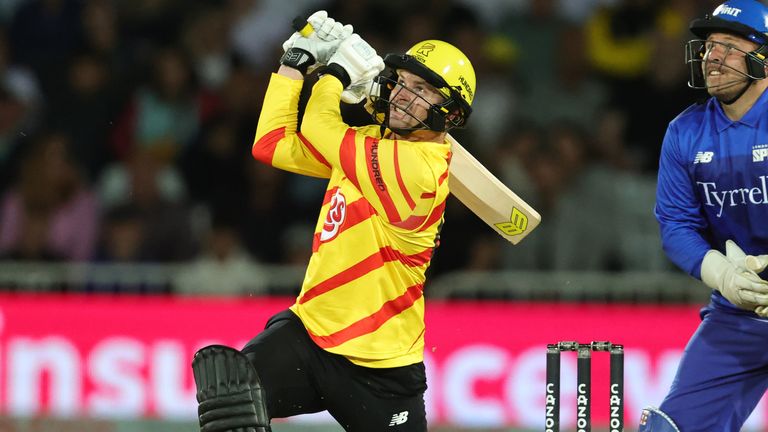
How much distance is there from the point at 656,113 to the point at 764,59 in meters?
5.07

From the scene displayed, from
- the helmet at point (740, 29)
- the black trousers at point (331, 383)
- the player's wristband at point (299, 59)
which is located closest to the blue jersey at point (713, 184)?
the helmet at point (740, 29)

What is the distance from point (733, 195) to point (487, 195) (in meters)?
1.00

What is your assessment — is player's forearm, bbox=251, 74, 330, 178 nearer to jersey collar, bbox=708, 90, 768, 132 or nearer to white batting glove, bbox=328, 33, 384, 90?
white batting glove, bbox=328, 33, 384, 90

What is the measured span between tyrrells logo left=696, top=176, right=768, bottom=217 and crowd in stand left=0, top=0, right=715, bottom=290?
4.36 m

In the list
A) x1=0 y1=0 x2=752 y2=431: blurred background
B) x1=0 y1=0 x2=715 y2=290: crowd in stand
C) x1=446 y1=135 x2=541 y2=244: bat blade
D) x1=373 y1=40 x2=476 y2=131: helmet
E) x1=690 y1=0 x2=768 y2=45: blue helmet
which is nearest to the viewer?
x1=373 y1=40 x2=476 y2=131: helmet

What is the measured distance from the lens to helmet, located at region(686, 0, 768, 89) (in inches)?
237

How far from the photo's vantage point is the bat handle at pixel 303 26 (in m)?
6.08

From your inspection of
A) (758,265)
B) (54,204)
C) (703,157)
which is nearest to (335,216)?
(703,157)

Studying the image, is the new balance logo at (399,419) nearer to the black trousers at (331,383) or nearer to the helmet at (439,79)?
the black trousers at (331,383)

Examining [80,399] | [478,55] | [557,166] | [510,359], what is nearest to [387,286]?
[510,359]

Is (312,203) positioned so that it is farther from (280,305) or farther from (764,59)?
(764,59)

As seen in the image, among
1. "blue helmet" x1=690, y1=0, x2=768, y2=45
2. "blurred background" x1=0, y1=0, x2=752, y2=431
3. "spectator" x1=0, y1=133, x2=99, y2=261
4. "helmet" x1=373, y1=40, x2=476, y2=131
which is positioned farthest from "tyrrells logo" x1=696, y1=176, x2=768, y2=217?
"spectator" x1=0, y1=133, x2=99, y2=261

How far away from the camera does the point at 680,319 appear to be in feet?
31.5

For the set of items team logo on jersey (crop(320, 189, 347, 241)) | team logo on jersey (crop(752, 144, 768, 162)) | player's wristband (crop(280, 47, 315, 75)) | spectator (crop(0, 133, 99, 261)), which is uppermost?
spectator (crop(0, 133, 99, 261))
